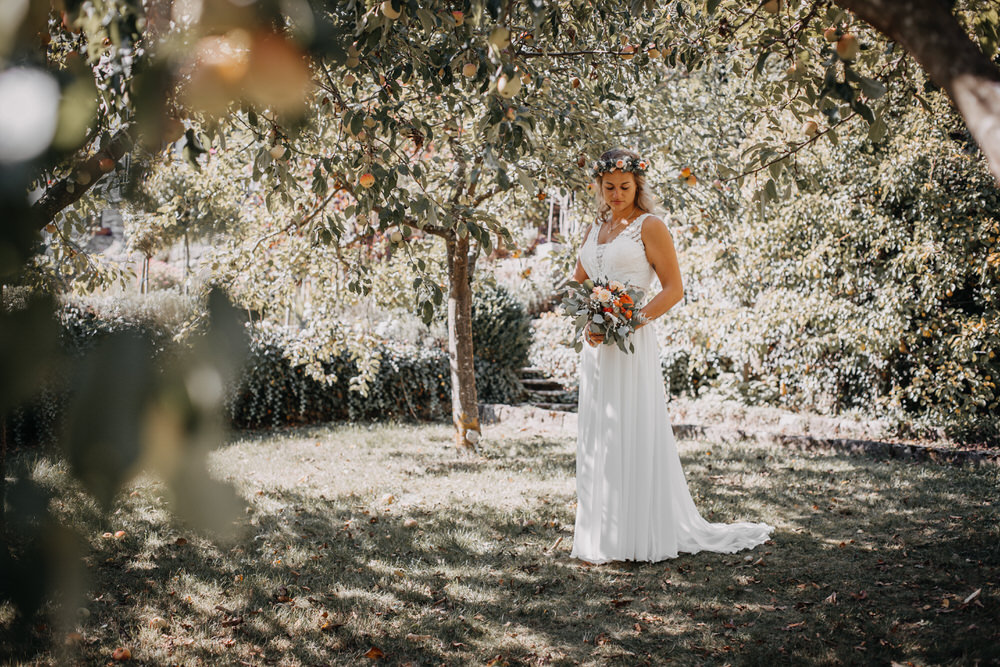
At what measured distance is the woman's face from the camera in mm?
3936

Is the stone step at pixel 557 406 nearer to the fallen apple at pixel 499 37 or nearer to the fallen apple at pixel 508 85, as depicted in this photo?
the fallen apple at pixel 508 85

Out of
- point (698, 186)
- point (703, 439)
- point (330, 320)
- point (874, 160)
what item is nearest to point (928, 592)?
point (698, 186)

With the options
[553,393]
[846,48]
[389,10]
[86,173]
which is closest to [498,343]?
[553,393]

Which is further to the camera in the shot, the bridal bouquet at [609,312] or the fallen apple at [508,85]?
the bridal bouquet at [609,312]

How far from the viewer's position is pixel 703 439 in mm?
7758

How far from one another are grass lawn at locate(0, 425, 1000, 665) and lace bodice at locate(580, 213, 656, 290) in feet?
5.09

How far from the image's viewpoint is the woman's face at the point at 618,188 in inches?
155

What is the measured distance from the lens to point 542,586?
3.55m

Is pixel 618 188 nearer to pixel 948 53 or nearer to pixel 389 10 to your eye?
pixel 389 10

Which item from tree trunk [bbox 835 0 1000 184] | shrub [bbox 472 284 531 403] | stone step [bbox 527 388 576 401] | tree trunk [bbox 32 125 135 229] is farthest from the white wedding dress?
stone step [bbox 527 388 576 401]

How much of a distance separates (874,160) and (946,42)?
6920 millimetres

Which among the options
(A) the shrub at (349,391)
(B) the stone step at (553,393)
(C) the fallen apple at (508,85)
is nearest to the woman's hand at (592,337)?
(C) the fallen apple at (508,85)

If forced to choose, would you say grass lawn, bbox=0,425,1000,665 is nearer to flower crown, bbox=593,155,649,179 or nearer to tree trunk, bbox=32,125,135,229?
tree trunk, bbox=32,125,135,229

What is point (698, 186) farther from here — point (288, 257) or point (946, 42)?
point (946, 42)
